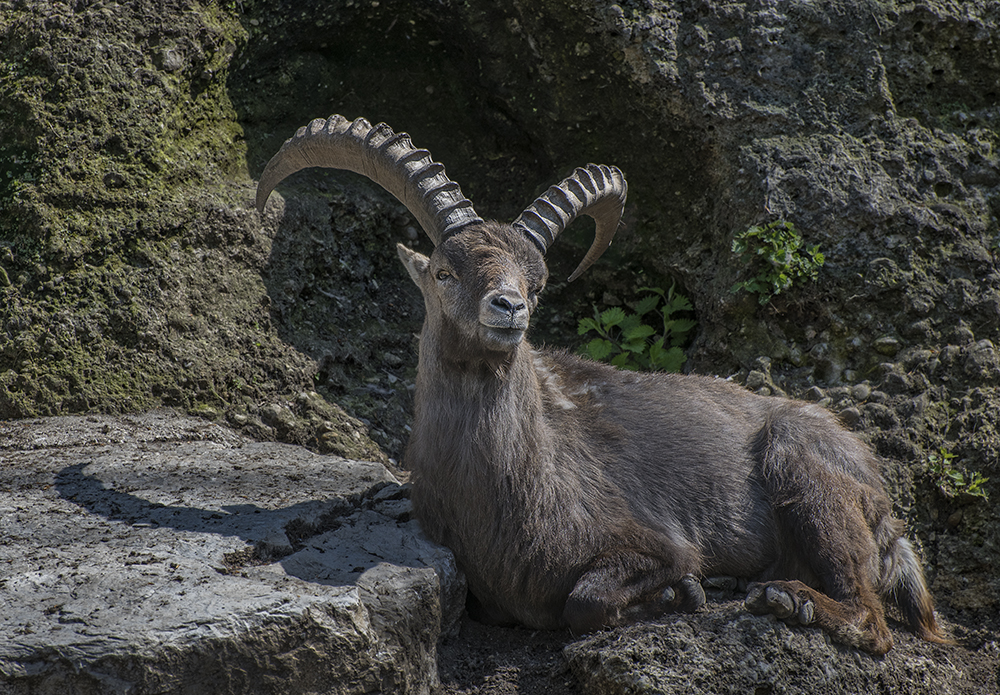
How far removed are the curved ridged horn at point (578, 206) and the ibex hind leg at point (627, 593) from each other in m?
1.68

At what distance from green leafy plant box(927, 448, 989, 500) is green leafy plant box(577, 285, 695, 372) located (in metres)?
1.86

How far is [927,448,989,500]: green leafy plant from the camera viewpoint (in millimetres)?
5379

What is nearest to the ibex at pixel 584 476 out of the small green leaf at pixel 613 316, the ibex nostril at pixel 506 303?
the ibex nostril at pixel 506 303

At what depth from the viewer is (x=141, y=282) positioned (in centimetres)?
558

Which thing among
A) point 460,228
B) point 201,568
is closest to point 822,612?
point 460,228

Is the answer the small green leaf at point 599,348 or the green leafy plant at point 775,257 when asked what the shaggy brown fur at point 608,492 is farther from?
the small green leaf at point 599,348

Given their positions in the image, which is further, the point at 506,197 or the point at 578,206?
the point at 506,197

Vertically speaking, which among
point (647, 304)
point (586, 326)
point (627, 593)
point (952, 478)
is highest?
point (647, 304)

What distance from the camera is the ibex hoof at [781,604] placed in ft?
13.2

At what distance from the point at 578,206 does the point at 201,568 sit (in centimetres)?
270

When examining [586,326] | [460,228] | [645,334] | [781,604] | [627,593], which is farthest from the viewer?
[586,326]

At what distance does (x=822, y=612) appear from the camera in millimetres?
4125

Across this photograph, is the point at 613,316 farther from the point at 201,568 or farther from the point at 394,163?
the point at 201,568

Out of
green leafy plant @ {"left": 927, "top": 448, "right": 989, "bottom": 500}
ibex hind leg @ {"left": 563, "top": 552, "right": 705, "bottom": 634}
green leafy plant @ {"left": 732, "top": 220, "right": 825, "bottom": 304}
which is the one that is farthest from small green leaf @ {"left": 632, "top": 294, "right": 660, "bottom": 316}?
ibex hind leg @ {"left": 563, "top": 552, "right": 705, "bottom": 634}
